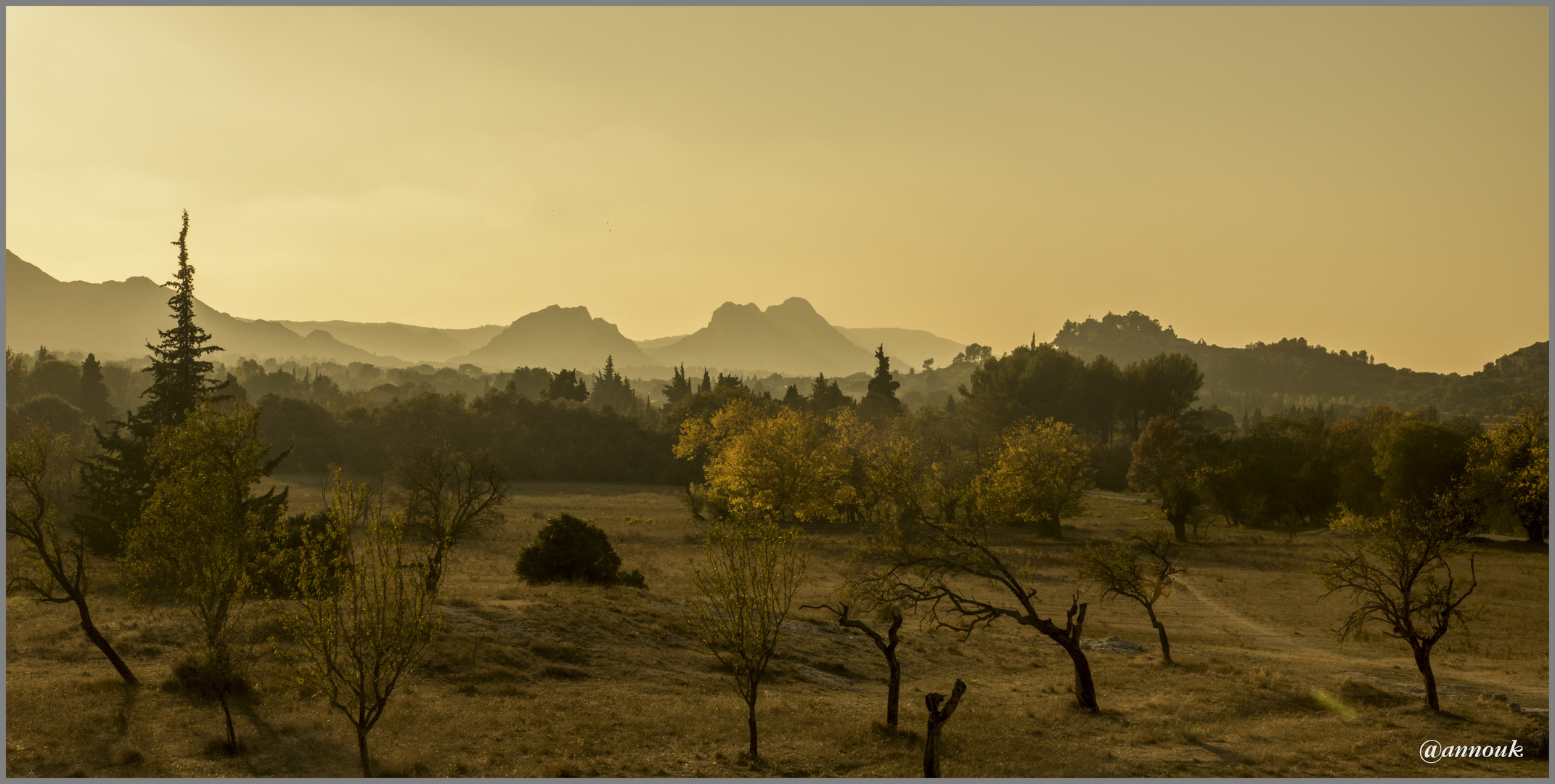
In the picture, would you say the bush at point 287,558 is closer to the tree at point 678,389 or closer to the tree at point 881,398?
the tree at point 881,398

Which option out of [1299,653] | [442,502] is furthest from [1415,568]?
[442,502]

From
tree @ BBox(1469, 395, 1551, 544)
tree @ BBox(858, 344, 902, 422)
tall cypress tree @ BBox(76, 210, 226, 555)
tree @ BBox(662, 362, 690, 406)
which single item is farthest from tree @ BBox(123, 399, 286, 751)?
tree @ BBox(662, 362, 690, 406)

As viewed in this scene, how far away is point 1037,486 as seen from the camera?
2425 inches

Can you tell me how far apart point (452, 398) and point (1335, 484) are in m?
105

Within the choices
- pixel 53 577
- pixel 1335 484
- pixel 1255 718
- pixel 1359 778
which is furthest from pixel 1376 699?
pixel 1335 484

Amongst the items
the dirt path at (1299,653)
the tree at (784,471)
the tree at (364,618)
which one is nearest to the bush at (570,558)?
the tree at (784,471)

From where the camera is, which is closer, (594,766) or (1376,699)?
(594,766)

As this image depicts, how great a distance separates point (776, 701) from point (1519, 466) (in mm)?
55656

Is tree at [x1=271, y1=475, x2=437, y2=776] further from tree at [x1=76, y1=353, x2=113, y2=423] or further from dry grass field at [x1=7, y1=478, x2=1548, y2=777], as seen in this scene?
tree at [x1=76, y1=353, x2=113, y2=423]

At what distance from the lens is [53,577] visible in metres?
22.8

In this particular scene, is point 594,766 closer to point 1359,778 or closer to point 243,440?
point 243,440

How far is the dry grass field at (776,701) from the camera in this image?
18.1 metres

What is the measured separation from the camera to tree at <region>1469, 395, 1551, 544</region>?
44.0m
